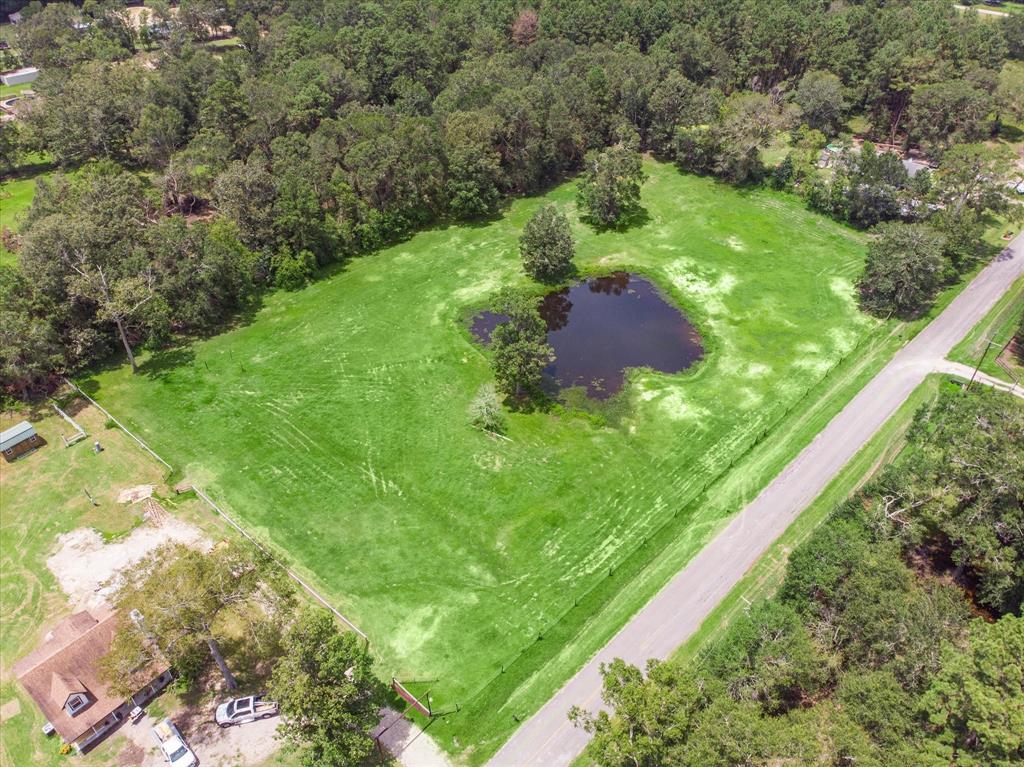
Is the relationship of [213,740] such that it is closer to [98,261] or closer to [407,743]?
[407,743]

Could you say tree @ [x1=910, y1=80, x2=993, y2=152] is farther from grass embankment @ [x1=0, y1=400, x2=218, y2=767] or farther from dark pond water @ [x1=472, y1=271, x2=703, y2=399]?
grass embankment @ [x1=0, y1=400, x2=218, y2=767]

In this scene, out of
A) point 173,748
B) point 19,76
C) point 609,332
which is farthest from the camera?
point 19,76

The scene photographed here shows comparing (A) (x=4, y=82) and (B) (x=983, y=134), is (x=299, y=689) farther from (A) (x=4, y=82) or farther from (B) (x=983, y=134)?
(A) (x=4, y=82)

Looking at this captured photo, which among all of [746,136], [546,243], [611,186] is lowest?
[546,243]

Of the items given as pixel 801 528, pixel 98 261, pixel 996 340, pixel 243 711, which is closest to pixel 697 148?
pixel 996 340

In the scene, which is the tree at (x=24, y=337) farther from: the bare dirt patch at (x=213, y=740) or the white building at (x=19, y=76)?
the white building at (x=19, y=76)

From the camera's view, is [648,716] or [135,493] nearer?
[648,716]

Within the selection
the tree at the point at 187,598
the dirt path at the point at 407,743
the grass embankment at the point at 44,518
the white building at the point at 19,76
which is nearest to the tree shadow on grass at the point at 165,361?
the grass embankment at the point at 44,518

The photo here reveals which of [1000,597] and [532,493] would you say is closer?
[1000,597]

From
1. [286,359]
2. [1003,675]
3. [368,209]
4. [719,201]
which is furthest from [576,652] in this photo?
[719,201]
